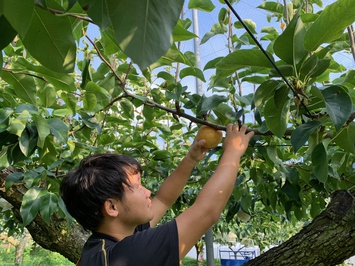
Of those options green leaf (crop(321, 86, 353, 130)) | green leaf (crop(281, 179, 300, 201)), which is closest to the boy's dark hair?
green leaf (crop(321, 86, 353, 130))

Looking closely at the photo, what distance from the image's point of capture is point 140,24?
0.90 feet

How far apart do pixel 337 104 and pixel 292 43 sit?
16 cm

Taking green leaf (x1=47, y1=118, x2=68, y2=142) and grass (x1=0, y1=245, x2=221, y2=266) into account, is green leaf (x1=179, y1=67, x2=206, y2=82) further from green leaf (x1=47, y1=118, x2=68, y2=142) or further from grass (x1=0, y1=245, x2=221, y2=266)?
grass (x1=0, y1=245, x2=221, y2=266)

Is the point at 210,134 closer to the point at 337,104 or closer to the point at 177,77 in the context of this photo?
the point at 177,77

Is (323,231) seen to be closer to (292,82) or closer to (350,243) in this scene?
(350,243)

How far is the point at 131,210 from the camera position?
3.37 feet

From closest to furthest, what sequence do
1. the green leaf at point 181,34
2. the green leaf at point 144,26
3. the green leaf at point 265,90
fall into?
the green leaf at point 144,26 < the green leaf at point 181,34 < the green leaf at point 265,90

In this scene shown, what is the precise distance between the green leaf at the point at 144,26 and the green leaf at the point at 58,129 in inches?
37.9

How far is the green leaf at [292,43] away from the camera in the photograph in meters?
0.73

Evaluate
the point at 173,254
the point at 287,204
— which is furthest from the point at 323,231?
the point at 173,254

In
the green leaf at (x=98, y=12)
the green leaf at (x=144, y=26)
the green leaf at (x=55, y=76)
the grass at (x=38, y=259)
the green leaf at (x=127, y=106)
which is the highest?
the green leaf at (x=127, y=106)

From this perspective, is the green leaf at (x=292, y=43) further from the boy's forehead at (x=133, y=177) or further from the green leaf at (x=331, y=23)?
the boy's forehead at (x=133, y=177)

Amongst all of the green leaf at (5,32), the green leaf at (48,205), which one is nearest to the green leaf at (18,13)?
the green leaf at (5,32)

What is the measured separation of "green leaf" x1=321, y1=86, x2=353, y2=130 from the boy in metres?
0.30
